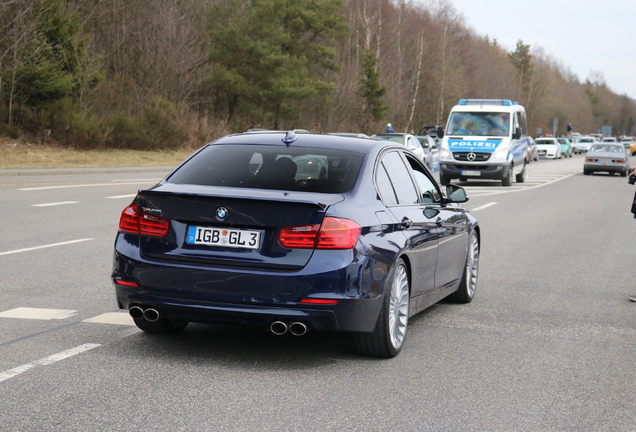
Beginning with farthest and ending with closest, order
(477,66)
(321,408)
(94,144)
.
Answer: (477,66) < (94,144) < (321,408)

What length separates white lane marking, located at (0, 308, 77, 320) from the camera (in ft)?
22.7

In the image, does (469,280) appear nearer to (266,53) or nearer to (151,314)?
(151,314)

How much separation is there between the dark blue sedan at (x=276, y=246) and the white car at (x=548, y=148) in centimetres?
6496

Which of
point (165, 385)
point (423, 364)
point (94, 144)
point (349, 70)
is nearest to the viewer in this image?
point (165, 385)

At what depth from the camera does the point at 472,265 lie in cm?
838

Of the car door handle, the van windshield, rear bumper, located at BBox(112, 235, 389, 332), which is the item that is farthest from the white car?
rear bumper, located at BBox(112, 235, 389, 332)

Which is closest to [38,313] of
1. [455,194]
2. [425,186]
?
[425,186]

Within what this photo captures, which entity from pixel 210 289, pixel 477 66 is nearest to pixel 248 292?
pixel 210 289

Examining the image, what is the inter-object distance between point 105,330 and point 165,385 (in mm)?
1540

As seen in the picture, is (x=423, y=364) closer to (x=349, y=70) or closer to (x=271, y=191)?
(x=271, y=191)

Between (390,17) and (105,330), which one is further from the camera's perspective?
(390,17)

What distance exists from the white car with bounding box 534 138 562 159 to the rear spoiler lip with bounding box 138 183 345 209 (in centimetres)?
6546

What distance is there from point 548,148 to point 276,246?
218 feet

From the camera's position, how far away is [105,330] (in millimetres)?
6473
